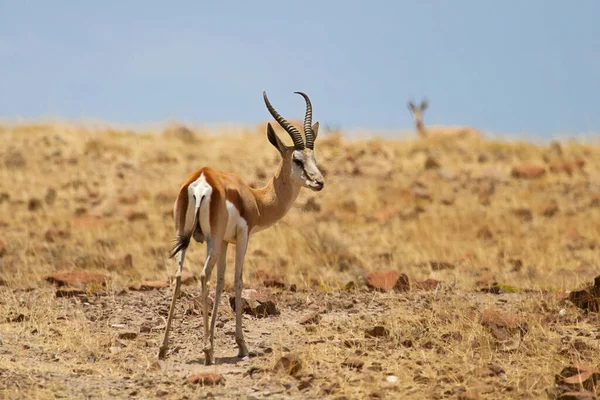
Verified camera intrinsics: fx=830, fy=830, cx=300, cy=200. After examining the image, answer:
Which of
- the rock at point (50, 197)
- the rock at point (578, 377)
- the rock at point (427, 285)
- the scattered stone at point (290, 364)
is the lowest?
the rock at point (578, 377)

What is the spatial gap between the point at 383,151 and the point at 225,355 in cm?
1768

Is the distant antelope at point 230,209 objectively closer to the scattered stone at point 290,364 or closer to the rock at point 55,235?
the scattered stone at point 290,364

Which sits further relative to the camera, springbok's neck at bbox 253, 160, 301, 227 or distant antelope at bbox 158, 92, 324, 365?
springbok's neck at bbox 253, 160, 301, 227

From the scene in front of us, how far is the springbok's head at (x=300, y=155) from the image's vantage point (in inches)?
312

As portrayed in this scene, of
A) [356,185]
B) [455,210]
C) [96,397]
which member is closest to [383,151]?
[356,185]

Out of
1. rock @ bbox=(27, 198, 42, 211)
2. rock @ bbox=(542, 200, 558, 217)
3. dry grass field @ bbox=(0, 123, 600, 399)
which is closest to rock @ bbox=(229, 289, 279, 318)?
dry grass field @ bbox=(0, 123, 600, 399)

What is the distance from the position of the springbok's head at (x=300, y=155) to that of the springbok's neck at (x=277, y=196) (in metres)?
0.08

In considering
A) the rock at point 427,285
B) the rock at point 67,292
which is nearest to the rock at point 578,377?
the rock at point 427,285

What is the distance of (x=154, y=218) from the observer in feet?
58.3

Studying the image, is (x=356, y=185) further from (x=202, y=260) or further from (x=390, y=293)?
(x=390, y=293)

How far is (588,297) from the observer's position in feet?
29.9

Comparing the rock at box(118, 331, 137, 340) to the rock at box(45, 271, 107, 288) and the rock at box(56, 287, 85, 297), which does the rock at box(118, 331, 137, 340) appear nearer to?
the rock at box(56, 287, 85, 297)

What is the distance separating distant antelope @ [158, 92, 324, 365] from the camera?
7203 mm

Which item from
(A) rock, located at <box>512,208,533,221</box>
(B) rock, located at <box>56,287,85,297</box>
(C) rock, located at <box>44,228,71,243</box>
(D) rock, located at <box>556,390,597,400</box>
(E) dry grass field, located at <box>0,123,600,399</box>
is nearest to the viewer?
(D) rock, located at <box>556,390,597,400</box>
